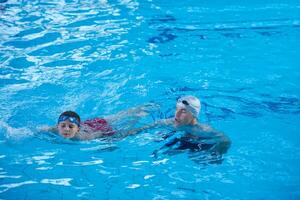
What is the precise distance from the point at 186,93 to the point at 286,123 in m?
1.48

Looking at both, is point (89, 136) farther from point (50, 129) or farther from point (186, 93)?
point (186, 93)

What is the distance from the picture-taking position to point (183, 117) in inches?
207

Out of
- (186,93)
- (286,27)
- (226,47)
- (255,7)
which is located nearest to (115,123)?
(186,93)

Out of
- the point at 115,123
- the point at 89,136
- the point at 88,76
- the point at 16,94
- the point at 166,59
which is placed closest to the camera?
the point at 89,136

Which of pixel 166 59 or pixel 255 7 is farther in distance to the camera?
pixel 255 7

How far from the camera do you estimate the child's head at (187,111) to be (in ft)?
17.2

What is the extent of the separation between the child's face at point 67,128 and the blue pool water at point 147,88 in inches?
5.7

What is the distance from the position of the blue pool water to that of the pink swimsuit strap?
237mm

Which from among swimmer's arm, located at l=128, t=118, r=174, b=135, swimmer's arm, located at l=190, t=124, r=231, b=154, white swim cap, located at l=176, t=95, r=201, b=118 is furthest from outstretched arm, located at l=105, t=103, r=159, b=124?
swimmer's arm, located at l=190, t=124, r=231, b=154

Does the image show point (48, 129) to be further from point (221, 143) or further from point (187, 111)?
point (221, 143)

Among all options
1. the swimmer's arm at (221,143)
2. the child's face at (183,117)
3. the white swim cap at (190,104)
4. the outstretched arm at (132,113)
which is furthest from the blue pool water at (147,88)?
the white swim cap at (190,104)

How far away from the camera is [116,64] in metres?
7.39

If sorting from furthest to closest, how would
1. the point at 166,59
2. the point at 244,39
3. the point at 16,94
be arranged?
the point at 244,39 → the point at 166,59 → the point at 16,94

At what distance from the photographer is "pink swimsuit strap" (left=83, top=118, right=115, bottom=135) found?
17.6 feet
